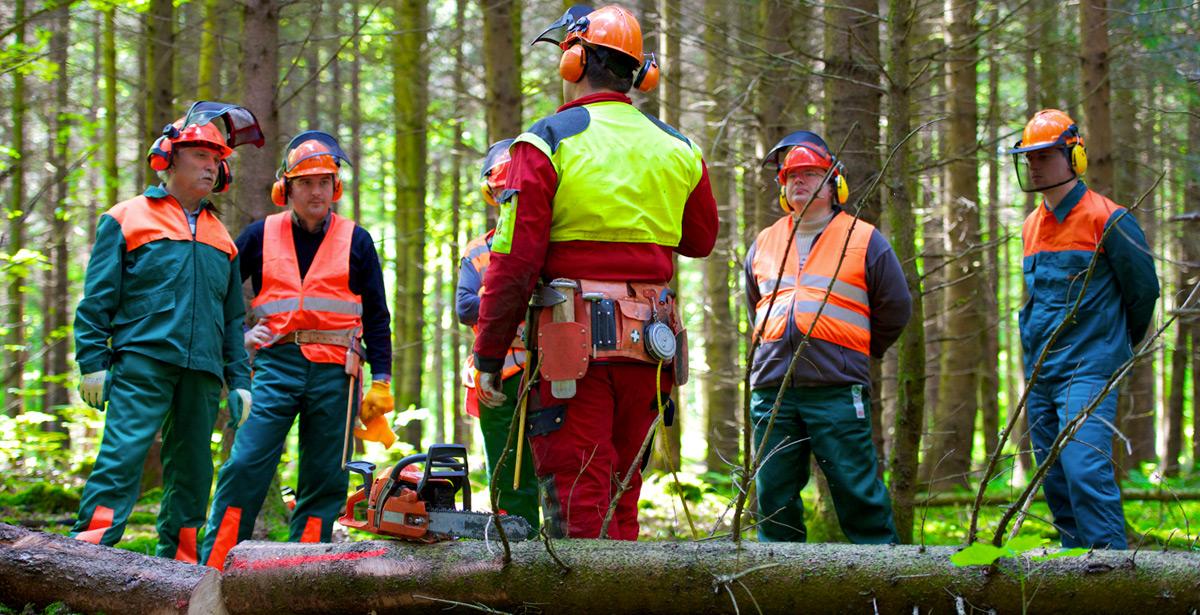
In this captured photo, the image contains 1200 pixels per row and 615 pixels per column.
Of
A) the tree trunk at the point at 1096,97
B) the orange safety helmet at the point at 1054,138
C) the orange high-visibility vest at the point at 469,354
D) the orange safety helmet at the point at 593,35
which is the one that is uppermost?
the tree trunk at the point at 1096,97

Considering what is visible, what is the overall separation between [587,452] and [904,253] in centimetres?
224

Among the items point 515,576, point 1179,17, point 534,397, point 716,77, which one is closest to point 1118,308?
point 534,397

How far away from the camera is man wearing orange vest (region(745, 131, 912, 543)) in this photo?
480 centimetres

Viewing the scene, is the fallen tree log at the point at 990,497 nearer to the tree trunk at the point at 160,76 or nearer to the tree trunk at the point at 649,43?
the tree trunk at the point at 649,43

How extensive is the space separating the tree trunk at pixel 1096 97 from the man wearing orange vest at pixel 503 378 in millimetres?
5378

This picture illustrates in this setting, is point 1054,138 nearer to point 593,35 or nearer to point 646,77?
point 646,77

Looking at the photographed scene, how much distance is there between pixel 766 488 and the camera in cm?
500

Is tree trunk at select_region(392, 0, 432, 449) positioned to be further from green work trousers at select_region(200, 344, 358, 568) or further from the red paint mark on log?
the red paint mark on log

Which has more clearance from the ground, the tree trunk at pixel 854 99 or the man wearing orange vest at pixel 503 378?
the tree trunk at pixel 854 99

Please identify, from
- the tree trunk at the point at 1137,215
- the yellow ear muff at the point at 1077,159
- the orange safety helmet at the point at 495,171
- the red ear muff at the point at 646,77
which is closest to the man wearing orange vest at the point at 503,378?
the orange safety helmet at the point at 495,171

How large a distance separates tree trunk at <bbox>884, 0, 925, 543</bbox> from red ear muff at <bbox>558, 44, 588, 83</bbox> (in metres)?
1.81

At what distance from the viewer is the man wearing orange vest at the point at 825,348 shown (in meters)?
4.80

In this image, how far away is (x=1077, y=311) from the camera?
5074 millimetres

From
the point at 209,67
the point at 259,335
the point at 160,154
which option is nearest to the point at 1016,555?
the point at 259,335
